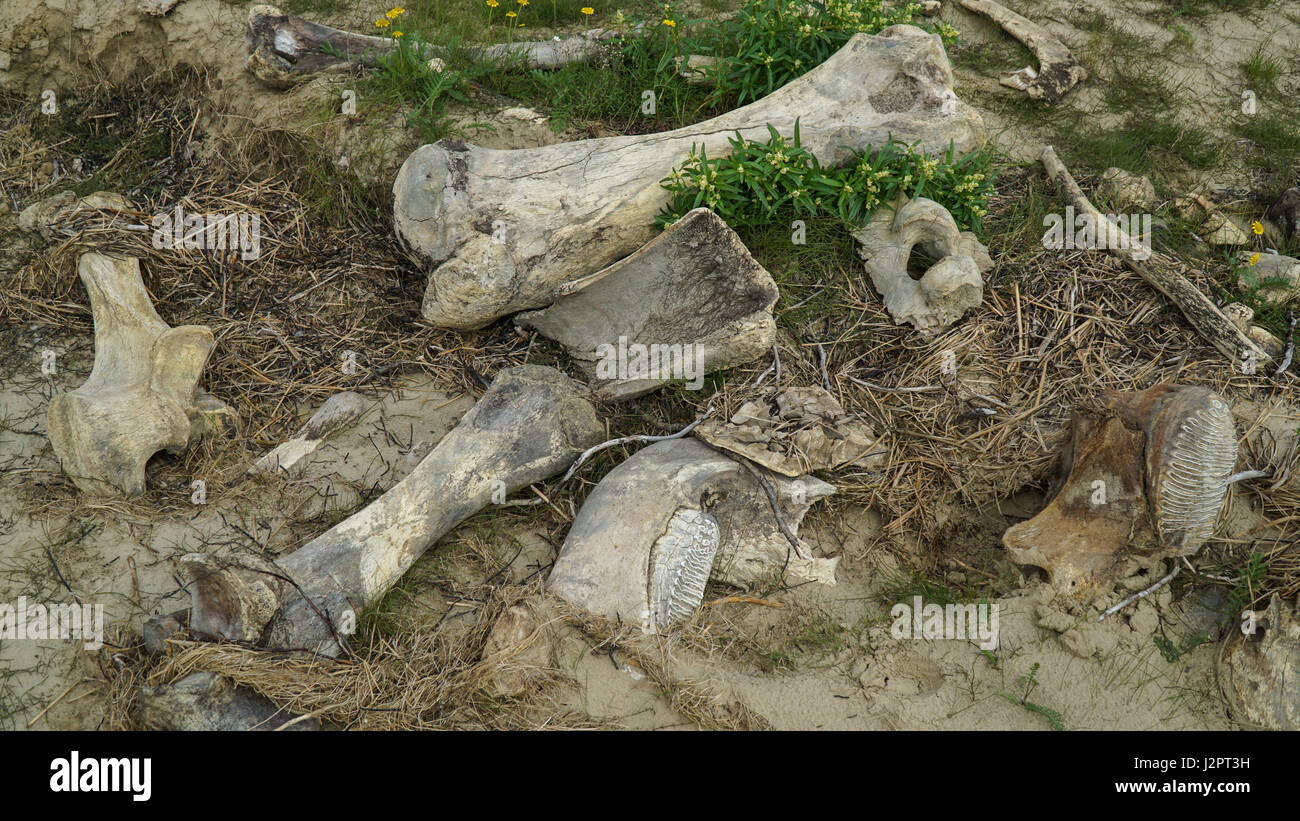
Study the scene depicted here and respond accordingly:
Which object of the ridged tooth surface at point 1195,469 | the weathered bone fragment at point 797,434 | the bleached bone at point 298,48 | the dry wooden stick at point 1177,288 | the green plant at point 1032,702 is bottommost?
the green plant at point 1032,702

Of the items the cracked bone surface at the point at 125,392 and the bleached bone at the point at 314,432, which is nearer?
the cracked bone surface at the point at 125,392

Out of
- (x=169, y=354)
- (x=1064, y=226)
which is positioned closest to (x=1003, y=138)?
(x=1064, y=226)

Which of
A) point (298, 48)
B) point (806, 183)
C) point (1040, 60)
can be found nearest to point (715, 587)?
point (806, 183)

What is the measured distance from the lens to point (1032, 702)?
9.68 feet

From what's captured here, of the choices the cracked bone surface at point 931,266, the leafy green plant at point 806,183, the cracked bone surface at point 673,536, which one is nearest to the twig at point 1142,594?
the cracked bone surface at point 673,536

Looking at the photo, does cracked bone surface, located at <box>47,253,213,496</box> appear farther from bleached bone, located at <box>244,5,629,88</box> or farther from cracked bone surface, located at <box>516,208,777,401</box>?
cracked bone surface, located at <box>516,208,777,401</box>

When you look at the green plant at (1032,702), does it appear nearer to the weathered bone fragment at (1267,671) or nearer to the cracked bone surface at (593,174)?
the weathered bone fragment at (1267,671)

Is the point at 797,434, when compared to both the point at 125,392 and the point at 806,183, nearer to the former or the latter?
the point at 806,183

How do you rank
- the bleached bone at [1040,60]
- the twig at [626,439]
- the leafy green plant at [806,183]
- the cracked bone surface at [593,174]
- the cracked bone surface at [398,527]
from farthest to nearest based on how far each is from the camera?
the bleached bone at [1040,60]
the leafy green plant at [806,183]
the cracked bone surface at [593,174]
the twig at [626,439]
the cracked bone surface at [398,527]

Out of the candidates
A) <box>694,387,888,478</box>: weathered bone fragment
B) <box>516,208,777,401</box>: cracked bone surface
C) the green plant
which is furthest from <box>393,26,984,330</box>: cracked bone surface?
the green plant

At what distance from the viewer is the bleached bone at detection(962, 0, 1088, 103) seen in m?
4.81

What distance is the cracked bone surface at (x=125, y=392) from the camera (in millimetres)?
3227

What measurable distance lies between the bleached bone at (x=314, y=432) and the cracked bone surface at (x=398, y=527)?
0.50m

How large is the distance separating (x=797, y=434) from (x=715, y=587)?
63 centimetres
